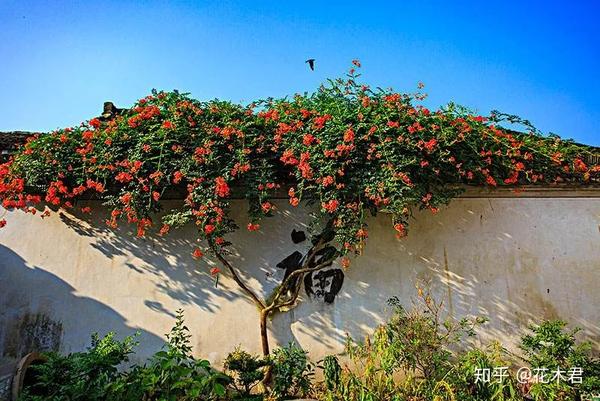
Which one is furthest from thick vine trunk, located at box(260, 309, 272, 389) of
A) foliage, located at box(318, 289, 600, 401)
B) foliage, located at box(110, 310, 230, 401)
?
foliage, located at box(110, 310, 230, 401)

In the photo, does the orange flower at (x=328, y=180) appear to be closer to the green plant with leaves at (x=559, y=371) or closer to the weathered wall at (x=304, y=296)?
the weathered wall at (x=304, y=296)

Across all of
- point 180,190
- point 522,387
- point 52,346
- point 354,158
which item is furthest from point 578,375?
point 52,346

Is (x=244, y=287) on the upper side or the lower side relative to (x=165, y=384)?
upper

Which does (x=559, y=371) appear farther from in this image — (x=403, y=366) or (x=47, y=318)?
(x=47, y=318)

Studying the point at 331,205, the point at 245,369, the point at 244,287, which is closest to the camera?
the point at 245,369

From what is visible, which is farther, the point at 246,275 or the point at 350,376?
the point at 246,275

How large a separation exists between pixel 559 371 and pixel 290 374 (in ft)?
7.86

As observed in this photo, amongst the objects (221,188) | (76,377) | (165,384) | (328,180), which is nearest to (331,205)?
(328,180)

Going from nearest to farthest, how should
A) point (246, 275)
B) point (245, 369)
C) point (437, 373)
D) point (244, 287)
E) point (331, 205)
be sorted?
point (437, 373)
point (245, 369)
point (331, 205)
point (244, 287)
point (246, 275)

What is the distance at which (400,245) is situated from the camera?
5262 millimetres

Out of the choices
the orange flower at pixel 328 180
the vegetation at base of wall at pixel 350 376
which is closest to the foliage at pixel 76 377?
the vegetation at base of wall at pixel 350 376

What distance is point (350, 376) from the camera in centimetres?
367

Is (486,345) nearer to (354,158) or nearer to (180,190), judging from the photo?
(354,158)

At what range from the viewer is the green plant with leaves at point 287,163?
15.4ft
